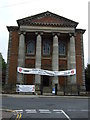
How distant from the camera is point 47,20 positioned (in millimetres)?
41125

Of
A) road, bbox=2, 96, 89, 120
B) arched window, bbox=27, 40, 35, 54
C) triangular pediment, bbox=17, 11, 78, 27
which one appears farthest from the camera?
arched window, bbox=27, 40, 35, 54

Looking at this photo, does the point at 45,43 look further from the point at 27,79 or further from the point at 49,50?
the point at 27,79

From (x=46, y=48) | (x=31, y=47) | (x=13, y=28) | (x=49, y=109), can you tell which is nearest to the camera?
(x=49, y=109)

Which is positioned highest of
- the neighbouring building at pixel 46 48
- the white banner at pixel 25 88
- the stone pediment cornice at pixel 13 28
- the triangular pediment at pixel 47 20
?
the triangular pediment at pixel 47 20

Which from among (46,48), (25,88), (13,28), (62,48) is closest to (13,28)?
(13,28)

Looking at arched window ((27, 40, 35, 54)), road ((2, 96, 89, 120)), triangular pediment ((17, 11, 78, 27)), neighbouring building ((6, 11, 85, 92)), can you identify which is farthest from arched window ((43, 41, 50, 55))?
road ((2, 96, 89, 120))

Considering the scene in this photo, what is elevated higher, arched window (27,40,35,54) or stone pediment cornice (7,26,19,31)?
stone pediment cornice (7,26,19,31)

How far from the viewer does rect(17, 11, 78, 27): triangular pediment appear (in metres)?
40.0

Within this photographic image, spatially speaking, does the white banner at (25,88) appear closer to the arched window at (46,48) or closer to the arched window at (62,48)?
the arched window at (46,48)

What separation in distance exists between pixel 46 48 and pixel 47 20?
6511mm

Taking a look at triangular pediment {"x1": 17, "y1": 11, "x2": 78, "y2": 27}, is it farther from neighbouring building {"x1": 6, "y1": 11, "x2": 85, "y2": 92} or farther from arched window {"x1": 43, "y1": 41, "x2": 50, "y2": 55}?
arched window {"x1": 43, "y1": 41, "x2": 50, "y2": 55}

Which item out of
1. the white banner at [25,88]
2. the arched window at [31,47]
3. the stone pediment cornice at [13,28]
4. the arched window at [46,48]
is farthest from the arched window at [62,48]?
the white banner at [25,88]

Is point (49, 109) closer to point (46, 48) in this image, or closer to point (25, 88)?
point (25, 88)

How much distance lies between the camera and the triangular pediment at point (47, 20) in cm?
3997
